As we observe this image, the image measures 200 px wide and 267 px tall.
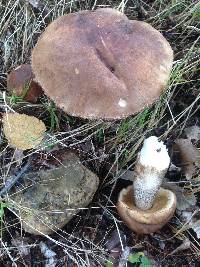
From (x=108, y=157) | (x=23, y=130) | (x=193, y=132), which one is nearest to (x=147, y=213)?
(x=108, y=157)

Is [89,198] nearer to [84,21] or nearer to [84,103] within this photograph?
[84,103]

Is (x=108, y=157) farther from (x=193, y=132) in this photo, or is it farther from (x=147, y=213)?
(x=193, y=132)

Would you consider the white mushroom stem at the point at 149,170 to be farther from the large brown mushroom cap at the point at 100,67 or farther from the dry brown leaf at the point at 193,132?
the dry brown leaf at the point at 193,132

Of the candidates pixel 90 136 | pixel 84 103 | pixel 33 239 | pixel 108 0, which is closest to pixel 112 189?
pixel 90 136

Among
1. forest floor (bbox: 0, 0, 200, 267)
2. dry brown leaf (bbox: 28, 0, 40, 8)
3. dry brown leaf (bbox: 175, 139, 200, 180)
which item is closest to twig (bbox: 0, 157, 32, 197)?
forest floor (bbox: 0, 0, 200, 267)

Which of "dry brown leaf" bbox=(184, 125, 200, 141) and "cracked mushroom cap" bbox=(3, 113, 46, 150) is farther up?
"cracked mushroom cap" bbox=(3, 113, 46, 150)

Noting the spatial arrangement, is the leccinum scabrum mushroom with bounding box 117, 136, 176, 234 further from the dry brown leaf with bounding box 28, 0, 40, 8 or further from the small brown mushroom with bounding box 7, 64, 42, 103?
the dry brown leaf with bounding box 28, 0, 40, 8
